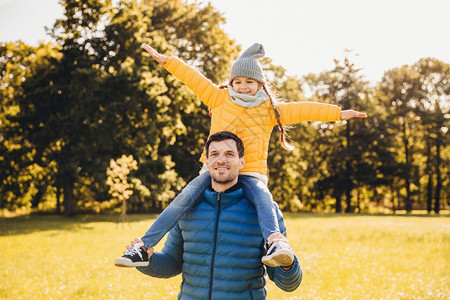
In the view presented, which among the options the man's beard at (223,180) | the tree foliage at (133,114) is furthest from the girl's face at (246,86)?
the tree foliage at (133,114)

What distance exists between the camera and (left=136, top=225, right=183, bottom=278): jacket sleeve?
126 inches

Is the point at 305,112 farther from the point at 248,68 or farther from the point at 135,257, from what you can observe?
the point at 135,257

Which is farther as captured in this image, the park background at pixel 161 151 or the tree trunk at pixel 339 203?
the tree trunk at pixel 339 203

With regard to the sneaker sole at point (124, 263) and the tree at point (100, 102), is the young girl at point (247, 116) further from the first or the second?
the tree at point (100, 102)

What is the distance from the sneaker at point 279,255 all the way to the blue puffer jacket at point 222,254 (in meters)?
0.32

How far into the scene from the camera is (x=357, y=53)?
144 ft

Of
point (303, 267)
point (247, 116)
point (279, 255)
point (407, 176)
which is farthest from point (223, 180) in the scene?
point (407, 176)

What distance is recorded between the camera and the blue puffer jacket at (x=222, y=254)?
3006mm

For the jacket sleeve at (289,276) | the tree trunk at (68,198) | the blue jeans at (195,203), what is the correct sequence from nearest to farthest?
the jacket sleeve at (289,276) < the blue jeans at (195,203) < the tree trunk at (68,198)

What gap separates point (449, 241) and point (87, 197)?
34.2 metres

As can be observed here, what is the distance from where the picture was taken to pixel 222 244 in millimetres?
3076

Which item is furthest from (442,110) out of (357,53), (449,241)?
(449,241)

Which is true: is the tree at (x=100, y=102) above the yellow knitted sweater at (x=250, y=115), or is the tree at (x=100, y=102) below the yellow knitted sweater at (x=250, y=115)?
above

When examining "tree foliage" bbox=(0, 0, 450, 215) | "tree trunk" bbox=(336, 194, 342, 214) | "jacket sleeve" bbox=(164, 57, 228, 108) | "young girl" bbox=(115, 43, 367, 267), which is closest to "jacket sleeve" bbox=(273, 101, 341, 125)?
"young girl" bbox=(115, 43, 367, 267)
